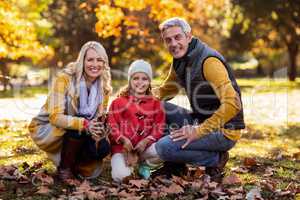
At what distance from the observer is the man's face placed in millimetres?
4613

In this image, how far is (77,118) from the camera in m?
4.43

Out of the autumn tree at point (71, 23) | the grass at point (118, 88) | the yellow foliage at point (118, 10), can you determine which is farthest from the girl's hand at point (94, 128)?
the autumn tree at point (71, 23)

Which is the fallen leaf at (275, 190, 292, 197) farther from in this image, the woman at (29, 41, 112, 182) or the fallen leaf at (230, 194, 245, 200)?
the woman at (29, 41, 112, 182)

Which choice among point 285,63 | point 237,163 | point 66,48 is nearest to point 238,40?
point 66,48

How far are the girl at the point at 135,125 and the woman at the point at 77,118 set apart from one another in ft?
0.51

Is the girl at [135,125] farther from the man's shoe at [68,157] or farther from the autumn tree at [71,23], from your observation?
the autumn tree at [71,23]

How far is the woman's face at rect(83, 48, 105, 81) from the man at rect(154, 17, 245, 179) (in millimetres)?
671

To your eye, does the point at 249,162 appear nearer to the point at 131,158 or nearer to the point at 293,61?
the point at 131,158

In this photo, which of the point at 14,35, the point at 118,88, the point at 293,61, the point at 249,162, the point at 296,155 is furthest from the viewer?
the point at 293,61

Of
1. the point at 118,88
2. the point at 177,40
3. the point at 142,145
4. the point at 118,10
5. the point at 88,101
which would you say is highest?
the point at 118,10

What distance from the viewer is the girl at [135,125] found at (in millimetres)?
4617

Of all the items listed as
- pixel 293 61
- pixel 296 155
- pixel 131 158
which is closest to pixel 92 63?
pixel 131 158

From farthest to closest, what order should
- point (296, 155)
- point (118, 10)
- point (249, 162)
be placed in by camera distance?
point (118, 10), point (296, 155), point (249, 162)

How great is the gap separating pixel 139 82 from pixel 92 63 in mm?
487
